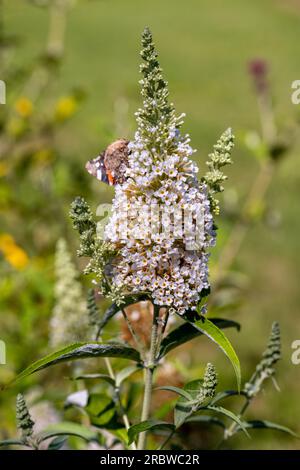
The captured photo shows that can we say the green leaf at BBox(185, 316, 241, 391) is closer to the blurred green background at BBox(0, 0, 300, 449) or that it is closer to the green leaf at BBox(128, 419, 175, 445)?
the green leaf at BBox(128, 419, 175, 445)

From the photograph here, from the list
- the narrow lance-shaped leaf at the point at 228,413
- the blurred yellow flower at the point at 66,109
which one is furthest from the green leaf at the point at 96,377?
the blurred yellow flower at the point at 66,109

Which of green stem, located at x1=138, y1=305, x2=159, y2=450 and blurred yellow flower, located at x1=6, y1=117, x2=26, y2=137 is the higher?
blurred yellow flower, located at x1=6, y1=117, x2=26, y2=137

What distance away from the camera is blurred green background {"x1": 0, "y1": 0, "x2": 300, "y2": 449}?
115 inches

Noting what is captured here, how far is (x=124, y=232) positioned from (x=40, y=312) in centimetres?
153

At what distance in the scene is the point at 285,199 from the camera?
21.1ft

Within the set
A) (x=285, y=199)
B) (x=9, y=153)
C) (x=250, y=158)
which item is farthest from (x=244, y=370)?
(x=250, y=158)

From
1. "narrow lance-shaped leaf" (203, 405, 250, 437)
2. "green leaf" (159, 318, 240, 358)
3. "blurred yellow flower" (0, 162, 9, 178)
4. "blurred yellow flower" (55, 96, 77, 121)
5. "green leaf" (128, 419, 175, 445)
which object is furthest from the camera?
"blurred yellow flower" (55, 96, 77, 121)

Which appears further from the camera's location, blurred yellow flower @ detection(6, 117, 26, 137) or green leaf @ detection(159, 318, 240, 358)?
blurred yellow flower @ detection(6, 117, 26, 137)

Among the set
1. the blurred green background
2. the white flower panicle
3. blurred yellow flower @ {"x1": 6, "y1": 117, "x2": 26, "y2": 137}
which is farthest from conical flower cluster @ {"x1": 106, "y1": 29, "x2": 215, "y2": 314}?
blurred yellow flower @ {"x1": 6, "y1": 117, "x2": 26, "y2": 137}

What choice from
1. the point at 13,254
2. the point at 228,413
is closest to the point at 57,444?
the point at 228,413

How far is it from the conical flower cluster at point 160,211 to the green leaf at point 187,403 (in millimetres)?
188

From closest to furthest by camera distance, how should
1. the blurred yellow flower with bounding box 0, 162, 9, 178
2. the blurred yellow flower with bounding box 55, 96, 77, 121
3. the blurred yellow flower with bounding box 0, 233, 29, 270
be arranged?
the blurred yellow flower with bounding box 0, 233, 29, 270 → the blurred yellow flower with bounding box 0, 162, 9, 178 → the blurred yellow flower with bounding box 55, 96, 77, 121

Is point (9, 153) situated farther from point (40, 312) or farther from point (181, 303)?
point (181, 303)

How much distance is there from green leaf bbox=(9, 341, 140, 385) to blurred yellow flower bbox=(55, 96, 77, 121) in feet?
7.02
